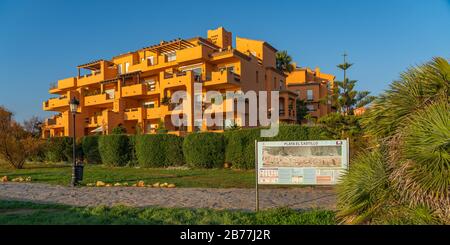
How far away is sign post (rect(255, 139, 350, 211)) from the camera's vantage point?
26.2 feet

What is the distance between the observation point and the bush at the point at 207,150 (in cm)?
2197

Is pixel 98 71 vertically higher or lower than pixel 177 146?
higher

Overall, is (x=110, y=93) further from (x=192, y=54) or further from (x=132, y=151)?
(x=132, y=151)

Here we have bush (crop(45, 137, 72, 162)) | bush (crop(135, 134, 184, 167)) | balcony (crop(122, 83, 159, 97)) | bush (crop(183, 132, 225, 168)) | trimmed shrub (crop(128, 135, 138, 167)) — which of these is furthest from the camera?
balcony (crop(122, 83, 159, 97))

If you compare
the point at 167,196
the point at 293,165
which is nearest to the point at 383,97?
the point at 293,165

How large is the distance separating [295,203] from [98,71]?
43.8m

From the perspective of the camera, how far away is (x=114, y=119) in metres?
39.9

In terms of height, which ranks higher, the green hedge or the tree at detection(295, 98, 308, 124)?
the tree at detection(295, 98, 308, 124)

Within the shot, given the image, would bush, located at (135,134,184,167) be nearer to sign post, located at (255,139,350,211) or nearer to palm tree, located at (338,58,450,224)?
sign post, located at (255,139,350,211)

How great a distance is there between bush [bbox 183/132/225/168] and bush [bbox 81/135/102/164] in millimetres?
10883

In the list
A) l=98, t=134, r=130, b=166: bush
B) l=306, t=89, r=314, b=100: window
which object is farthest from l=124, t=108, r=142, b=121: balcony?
l=306, t=89, r=314, b=100: window

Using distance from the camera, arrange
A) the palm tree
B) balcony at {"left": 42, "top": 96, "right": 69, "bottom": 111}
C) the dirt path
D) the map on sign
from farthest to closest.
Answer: balcony at {"left": 42, "top": 96, "right": 69, "bottom": 111} → the dirt path → the map on sign → the palm tree

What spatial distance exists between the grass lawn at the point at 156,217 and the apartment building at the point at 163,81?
2292 cm
